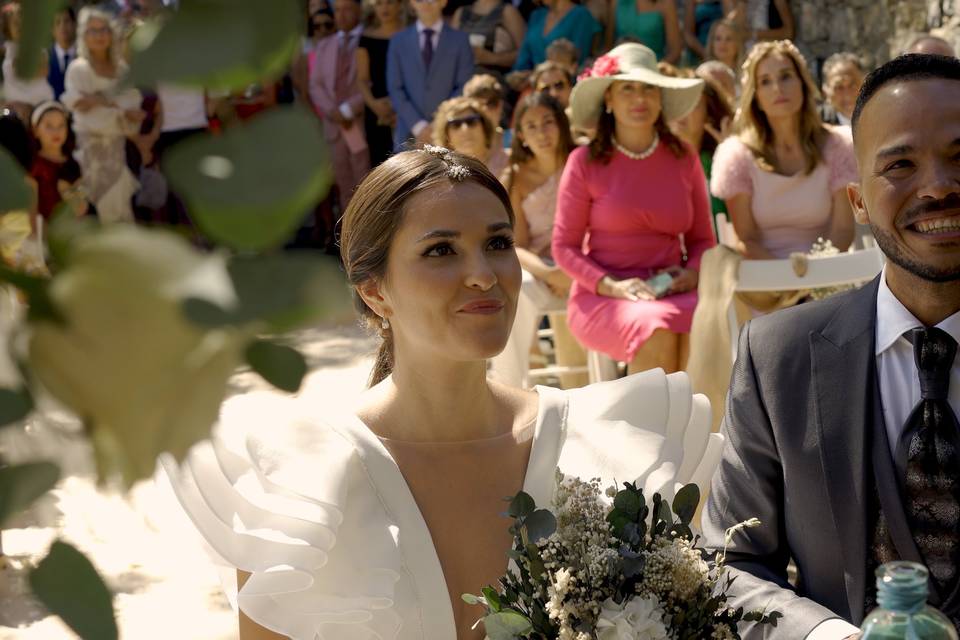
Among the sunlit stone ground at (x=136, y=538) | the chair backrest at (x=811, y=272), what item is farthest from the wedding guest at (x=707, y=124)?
the sunlit stone ground at (x=136, y=538)

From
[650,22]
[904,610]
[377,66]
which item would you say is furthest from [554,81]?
[904,610]

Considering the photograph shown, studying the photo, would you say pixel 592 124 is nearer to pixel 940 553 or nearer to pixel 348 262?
pixel 348 262

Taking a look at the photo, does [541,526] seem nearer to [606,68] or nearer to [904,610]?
[904,610]

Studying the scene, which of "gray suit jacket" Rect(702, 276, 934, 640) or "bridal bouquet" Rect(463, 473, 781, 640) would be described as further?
"gray suit jacket" Rect(702, 276, 934, 640)

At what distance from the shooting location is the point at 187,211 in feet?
1.19

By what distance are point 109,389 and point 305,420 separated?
1.97 m

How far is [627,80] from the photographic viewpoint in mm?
5246

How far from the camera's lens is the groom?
2.00 m

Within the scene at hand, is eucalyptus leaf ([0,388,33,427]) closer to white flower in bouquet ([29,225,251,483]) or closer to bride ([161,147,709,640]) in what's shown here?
white flower in bouquet ([29,225,251,483])

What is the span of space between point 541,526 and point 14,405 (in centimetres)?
140

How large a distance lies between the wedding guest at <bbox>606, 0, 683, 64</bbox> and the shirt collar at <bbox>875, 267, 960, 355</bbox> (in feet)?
23.2

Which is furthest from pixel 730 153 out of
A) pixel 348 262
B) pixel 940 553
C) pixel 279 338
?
pixel 279 338

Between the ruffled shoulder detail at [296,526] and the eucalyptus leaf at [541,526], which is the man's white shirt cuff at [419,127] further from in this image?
the eucalyptus leaf at [541,526]

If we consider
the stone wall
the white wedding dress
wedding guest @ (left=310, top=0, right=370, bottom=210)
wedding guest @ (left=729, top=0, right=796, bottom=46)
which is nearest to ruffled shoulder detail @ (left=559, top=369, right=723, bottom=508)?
the white wedding dress
